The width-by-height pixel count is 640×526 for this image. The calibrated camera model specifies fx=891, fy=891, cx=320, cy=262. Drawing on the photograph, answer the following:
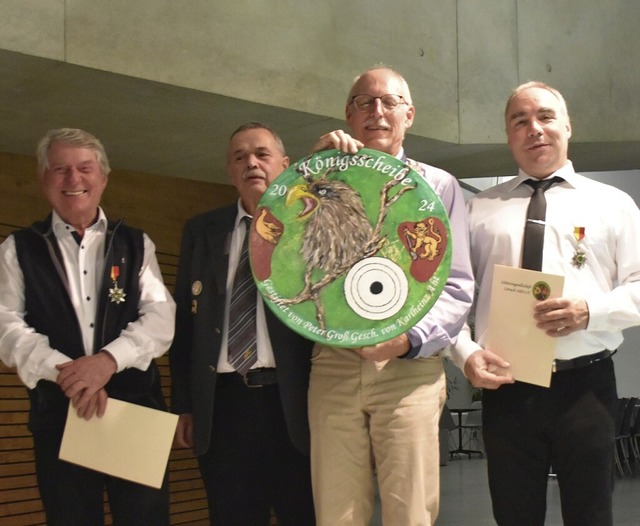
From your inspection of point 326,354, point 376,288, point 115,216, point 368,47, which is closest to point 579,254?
point 376,288

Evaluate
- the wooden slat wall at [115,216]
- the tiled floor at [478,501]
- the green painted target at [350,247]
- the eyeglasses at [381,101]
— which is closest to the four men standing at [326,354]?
the eyeglasses at [381,101]

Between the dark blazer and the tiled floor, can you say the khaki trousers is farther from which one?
the tiled floor

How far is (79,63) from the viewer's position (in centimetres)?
378

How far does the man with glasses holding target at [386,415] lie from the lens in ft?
8.08

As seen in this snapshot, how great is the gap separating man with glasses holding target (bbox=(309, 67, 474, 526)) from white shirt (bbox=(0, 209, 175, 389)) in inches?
22.4

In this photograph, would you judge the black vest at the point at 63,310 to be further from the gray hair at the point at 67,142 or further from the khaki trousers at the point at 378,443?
the khaki trousers at the point at 378,443

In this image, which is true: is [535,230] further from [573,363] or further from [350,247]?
[350,247]

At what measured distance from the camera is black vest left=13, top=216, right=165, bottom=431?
277cm

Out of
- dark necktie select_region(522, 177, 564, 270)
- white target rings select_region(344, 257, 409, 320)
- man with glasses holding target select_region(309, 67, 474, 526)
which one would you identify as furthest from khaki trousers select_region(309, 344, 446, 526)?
dark necktie select_region(522, 177, 564, 270)

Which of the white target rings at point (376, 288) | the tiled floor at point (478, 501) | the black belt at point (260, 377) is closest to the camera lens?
the white target rings at point (376, 288)

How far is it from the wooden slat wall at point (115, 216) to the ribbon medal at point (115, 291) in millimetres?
2699

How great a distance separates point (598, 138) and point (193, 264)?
3541mm

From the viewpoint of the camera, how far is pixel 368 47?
16.0 ft

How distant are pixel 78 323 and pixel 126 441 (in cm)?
40
